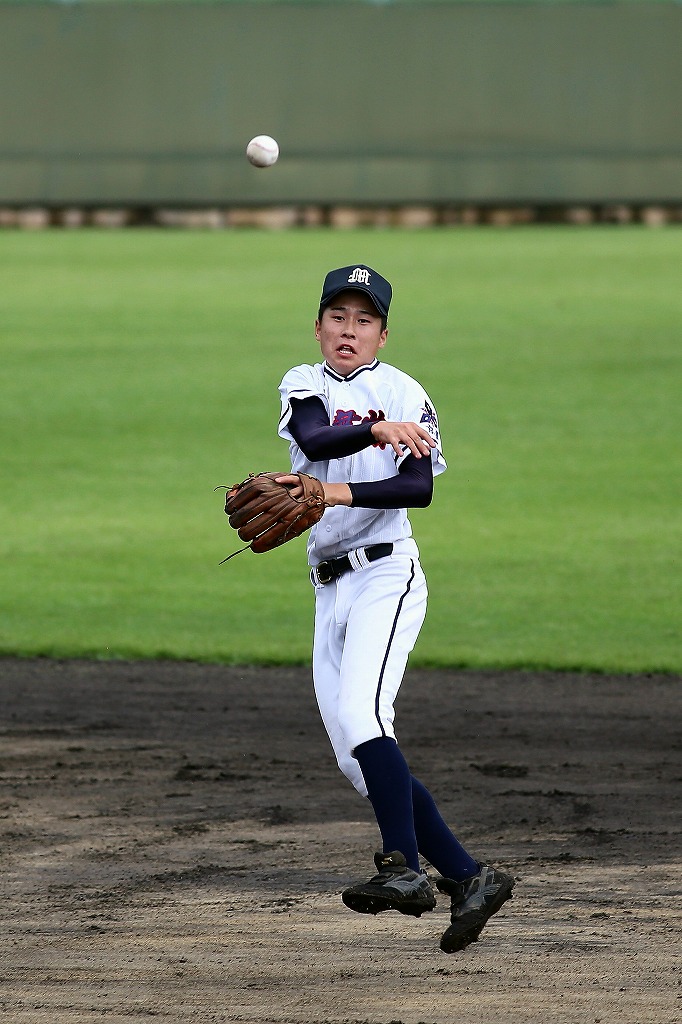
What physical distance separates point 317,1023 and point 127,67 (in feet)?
96.4

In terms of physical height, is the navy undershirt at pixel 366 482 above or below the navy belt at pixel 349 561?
above

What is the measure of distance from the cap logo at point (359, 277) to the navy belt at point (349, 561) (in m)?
0.71

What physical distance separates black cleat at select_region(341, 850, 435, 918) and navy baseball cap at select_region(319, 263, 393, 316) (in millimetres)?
1460

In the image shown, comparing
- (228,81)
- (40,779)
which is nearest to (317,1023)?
(40,779)

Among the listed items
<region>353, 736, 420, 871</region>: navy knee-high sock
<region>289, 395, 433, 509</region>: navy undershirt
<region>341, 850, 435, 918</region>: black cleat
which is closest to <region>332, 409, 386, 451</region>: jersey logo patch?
<region>289, 395, 433, 509</region>: navy undershirt

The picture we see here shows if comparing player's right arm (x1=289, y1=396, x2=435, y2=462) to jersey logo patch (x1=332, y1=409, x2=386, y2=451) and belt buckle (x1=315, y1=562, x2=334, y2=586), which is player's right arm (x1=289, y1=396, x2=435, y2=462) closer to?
jersey logo patch (x1=332, y1=409, x2=386, y2=451)

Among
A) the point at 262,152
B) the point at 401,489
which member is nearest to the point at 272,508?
the point at 401,489

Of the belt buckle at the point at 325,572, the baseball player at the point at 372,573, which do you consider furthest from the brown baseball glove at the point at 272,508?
the belt buckle at the point at 325,572

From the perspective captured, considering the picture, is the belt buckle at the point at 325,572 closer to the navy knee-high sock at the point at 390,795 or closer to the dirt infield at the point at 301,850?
the navy knee-high sock at the point at 390,795

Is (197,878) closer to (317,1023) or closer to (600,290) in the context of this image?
(317,1023)

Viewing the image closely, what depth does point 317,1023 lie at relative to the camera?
3.92 meters

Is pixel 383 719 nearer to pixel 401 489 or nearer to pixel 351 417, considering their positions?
pixel 401 489

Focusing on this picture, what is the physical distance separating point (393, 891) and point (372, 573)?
2.78ft

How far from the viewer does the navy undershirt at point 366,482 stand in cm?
421
